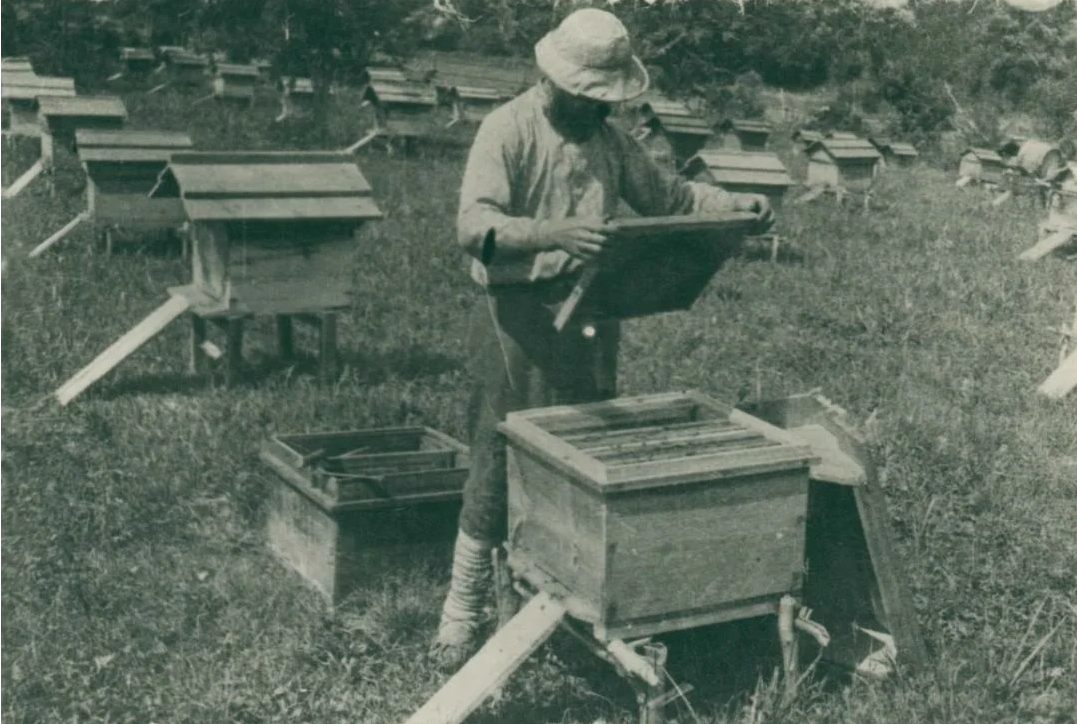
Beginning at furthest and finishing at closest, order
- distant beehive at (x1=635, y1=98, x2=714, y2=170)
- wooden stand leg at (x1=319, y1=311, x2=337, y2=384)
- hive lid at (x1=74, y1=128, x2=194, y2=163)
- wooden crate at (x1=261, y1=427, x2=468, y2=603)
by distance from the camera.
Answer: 1. distant beehive at (x1=635, y1=98, x2=714, y2=170)
2. hive lid at (x1=74, y1=128, x2=194, y2=163)
3. wooden stand leg at (x1=319, y1=311, x2=337, y2=384)
4. wooden crate at (x1=261, y1=427, x2=468, y2=603)

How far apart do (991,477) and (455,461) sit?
2.33 meters

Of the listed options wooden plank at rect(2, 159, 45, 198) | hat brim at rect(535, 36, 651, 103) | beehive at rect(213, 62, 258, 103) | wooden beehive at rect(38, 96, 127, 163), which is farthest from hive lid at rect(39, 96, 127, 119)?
beehive at rect(213, 62, 258, 103)

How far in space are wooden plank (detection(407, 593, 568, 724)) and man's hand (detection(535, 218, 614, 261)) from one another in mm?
1011

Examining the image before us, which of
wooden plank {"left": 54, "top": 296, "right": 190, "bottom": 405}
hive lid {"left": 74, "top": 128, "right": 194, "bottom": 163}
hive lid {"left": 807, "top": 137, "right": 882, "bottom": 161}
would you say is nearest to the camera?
wooden plank {"left": 54, "top": 296, "right": 190, "bottom": 405}

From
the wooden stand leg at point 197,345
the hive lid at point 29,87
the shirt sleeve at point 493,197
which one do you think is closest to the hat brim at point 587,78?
the shirt sleeve at point 493,197

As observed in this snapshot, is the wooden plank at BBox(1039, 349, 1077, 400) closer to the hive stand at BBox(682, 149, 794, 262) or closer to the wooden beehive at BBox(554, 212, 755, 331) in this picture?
the wooden beehive at BBox(554, 212, 755, 331)

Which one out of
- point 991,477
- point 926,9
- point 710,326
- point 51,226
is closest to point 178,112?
point 51,226

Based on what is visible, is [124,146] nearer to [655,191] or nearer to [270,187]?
[270,187]

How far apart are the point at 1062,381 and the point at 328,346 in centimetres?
416

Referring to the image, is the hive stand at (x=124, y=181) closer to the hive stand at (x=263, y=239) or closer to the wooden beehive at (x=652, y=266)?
the hive stand at (x=263, y=239)

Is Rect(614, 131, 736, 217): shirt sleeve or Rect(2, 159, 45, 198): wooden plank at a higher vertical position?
Rect(614, 131, 736, 217): shirt sleeve

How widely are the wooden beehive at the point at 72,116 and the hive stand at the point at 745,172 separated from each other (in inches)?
223

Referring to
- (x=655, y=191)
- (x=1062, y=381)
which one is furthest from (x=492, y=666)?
(x=1062, y=381)

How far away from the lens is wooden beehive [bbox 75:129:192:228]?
9.30m
